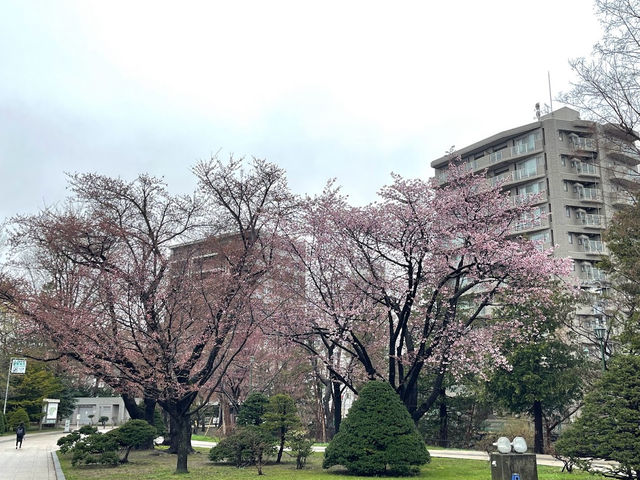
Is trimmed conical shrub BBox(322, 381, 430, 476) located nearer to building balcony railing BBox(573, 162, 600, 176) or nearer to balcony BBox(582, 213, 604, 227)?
balcony BBox(582, 213, 604, 227)

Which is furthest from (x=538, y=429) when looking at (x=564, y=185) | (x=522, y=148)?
(x=522, y=148)

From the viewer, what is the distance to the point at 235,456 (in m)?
17.8

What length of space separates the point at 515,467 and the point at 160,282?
13554 millimetres

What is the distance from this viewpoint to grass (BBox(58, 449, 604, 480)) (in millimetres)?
13614

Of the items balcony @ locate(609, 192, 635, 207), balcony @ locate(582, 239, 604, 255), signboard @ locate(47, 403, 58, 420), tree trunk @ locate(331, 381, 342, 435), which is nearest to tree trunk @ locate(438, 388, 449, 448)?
tree trunk @ locate(331, 381, 342, 435)

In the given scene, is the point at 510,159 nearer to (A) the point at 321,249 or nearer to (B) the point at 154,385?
(A) the point at 321,249

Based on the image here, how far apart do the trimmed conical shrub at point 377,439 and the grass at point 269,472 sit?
43 centimetres

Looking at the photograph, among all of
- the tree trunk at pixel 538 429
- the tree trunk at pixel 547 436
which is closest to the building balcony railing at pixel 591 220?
the tree trunk at pixel 547 436

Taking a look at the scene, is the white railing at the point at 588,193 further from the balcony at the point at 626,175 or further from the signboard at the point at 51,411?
the signboard at the point at 51,411

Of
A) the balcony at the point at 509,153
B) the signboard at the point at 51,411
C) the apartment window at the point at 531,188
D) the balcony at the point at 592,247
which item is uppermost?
the balcony at the point at 509,153

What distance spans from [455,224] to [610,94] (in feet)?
17.7

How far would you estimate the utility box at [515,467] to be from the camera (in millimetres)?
9625

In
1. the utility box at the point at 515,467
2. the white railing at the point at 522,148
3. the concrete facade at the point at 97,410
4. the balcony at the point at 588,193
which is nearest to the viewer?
the utility box at the point at 515,467

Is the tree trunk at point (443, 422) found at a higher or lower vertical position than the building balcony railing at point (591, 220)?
lower
